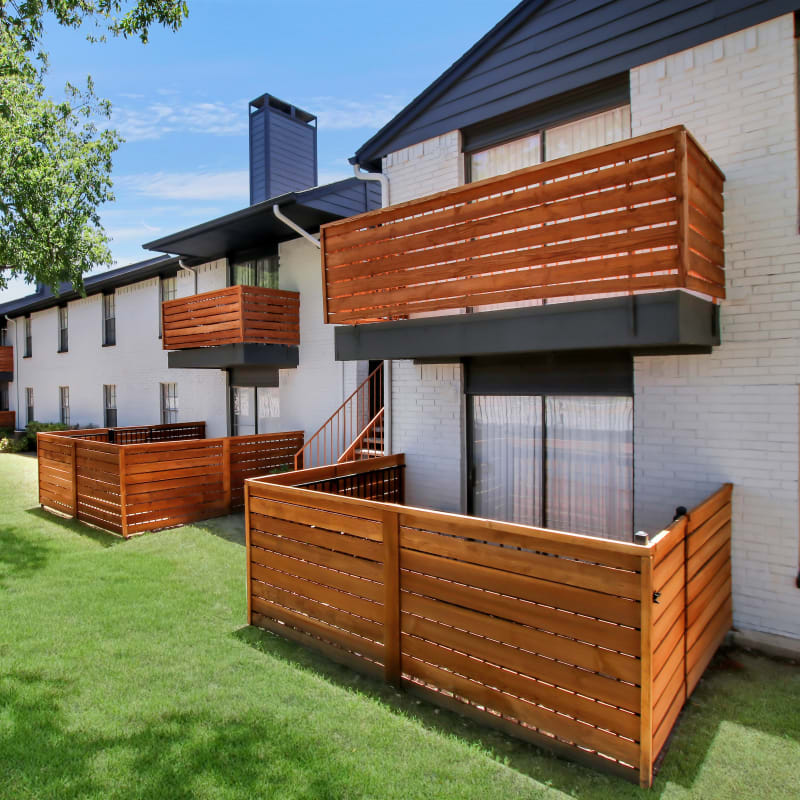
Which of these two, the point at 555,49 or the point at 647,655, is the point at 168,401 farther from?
the point at 647,655

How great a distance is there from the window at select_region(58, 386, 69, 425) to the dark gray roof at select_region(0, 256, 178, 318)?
337 cm

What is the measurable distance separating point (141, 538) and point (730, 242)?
29.5ft

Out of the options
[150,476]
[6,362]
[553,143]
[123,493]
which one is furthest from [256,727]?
[6,362]

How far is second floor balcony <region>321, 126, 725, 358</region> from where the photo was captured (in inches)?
173

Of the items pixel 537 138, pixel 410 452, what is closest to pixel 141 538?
pixel 410 452

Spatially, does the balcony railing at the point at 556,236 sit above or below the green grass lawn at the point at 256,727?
above

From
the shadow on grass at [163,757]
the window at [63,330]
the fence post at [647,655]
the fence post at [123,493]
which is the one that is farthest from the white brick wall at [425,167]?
the window at [63,330]

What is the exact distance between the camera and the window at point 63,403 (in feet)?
69.5

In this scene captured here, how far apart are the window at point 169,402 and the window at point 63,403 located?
740 centimetres

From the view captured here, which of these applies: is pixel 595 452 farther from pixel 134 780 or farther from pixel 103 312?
pixel 103 312

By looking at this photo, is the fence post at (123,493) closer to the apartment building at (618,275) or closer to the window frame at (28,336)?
the apartment building at (618,275)

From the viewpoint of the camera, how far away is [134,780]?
340 cm

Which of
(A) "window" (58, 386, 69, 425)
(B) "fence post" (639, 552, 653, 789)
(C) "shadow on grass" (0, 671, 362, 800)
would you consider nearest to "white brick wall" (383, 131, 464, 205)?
(B) "fence post" (639, 552, 653, 789)

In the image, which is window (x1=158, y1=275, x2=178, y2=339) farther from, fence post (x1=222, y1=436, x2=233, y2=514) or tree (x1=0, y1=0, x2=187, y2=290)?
fence post (x1=222, y1=436, x2=233, y2=514)
